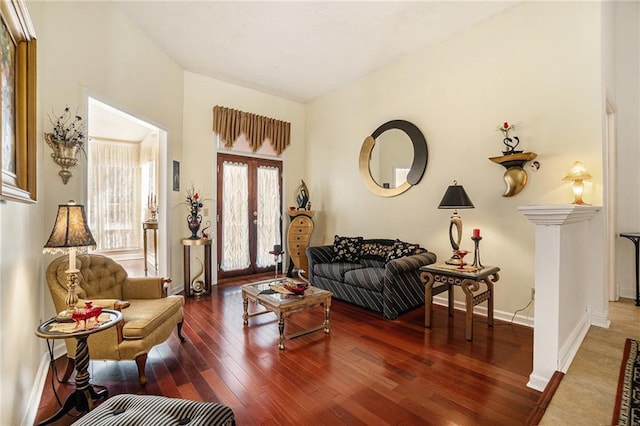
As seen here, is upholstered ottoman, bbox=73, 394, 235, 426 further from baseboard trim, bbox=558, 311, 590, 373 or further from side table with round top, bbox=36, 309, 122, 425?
baseboard trim, bbox=558, 311, 590, 373

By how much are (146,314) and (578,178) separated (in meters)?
3.89

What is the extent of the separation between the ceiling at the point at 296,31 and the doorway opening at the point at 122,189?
2.96m

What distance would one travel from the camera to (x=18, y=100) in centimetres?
167

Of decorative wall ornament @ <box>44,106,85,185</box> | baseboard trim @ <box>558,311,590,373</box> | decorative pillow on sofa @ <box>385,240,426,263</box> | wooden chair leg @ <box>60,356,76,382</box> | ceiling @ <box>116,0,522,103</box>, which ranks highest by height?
ceiling @ <box>116,0,522,103</box>

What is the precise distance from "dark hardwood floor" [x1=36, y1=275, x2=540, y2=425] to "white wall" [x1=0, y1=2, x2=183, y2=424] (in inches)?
23.1

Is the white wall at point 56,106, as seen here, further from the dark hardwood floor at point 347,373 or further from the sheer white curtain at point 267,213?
Result: the sheer white curtain at point 267,213

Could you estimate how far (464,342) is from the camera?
2.79m


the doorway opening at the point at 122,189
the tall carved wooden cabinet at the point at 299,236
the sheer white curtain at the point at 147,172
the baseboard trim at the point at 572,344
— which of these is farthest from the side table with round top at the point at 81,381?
the sheer white curtain at the point at 147,172

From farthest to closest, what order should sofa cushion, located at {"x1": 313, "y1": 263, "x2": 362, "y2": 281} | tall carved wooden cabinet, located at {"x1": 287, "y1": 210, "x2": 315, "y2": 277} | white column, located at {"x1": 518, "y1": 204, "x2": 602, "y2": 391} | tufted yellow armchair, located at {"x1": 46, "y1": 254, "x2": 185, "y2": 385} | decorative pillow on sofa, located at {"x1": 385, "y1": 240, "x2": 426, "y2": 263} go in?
tall carved wooden cabinet, located at {"x1": 287, "y1": 210, "x2": 315, "y2": 277}, sofa cushion, located at {"x1": 313, "y1": 263, "x2": 362, "y2": 281}, decorative pillow on sofa, located at {"x1": 385, "y1": 240, "x2": 426, "y2": 263}, tufted yellow armchair, located at {"x1": 46, "y1": 254, "x2": 185, "y2": 385}, white column, located at {"x1": 518, "y1": 204, "x2": 602, "y2": 391}

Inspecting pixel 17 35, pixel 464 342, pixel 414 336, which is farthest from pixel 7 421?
pixel 464 342

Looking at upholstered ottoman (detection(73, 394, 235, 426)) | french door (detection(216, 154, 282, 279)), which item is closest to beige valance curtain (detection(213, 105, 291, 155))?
french door (detection(216, 154, 282, 279))

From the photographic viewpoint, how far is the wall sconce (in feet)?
8.85

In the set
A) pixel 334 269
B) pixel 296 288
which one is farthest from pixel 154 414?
pixel 334 269

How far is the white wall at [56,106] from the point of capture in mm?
1525
